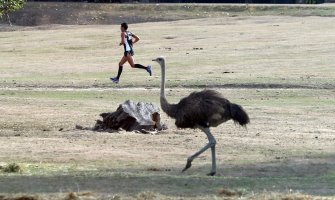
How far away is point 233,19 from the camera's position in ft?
199

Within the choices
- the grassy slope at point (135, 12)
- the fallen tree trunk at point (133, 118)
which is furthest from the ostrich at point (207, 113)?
the grassy slope at point (135, 12)

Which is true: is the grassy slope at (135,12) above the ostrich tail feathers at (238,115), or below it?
below

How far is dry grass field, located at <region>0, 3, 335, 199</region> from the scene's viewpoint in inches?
558

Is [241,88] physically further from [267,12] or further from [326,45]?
[267,12]

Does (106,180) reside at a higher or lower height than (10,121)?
higher

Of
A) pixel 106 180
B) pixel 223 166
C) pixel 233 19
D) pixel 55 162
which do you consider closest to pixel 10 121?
pixel 55 162

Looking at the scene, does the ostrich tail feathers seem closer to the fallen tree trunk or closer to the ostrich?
the ostrich

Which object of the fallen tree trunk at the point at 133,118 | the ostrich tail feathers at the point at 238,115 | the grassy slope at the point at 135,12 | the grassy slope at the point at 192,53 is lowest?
the grassy slope at the point at 135,12

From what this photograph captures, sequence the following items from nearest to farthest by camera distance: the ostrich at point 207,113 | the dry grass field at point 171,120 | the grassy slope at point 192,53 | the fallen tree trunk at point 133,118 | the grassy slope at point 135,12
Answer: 1. the dry grass field at point 171,120
2. the ostrich at point 207,113
3. the fallen tree trunk at point 133,118
4. the grassy slope at point 192,53
5. the grassy slope at point 135,12

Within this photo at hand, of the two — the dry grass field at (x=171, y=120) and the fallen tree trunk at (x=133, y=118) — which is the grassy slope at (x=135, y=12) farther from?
the fallen tree trunk at (x=133, y=118)

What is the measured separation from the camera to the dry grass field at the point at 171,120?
46.5 ft

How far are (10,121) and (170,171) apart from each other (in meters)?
8.08

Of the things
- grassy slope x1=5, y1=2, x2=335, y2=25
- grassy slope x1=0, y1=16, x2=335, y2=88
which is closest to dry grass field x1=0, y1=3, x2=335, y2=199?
grassy slope x1=0, y1=16, x2=335, y2=88

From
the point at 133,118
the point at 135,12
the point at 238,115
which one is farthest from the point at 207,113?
the point at 135,12
